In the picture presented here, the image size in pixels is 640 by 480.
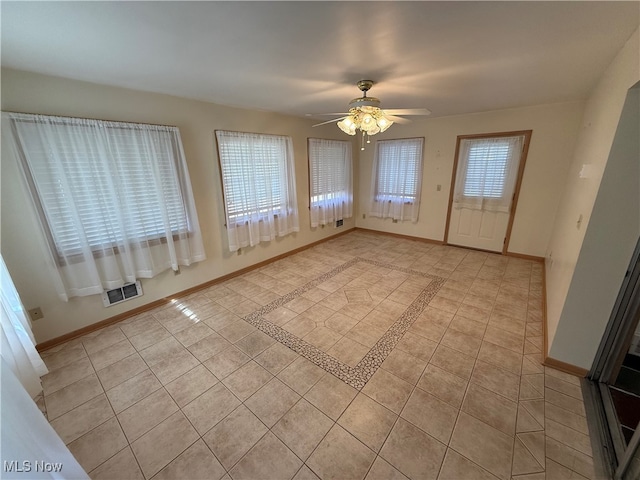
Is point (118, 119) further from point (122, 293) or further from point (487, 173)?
point (487, 173)

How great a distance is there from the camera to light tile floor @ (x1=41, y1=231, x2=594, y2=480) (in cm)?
137

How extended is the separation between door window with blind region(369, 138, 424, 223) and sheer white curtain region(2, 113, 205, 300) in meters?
3.70

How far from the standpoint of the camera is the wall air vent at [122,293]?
2.56 m

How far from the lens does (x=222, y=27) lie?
4.63 feet

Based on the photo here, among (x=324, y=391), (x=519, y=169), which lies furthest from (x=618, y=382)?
(x=519, y=169)

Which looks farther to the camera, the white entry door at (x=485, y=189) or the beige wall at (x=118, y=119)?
the white entry door at (x=485, y=189)

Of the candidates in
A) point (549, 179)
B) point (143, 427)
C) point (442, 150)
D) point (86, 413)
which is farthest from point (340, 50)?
point (549, 179)

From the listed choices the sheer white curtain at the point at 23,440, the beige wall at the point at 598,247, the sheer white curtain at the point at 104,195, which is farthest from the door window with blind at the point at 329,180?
the sheer white curtain at the point at 23,440

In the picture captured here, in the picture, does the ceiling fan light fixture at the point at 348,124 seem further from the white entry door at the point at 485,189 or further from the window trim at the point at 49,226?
the white entry door at the point at 485,189

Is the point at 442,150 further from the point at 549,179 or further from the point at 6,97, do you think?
the point at 6,97

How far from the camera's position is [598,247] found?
1.67m

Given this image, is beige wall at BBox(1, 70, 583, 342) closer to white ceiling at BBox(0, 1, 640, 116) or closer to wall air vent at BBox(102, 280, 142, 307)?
wall air vent at BBox(102, 280, 142, 307)

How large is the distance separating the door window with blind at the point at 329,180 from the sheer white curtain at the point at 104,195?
224 cm

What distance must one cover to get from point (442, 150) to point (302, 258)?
10.3ft
